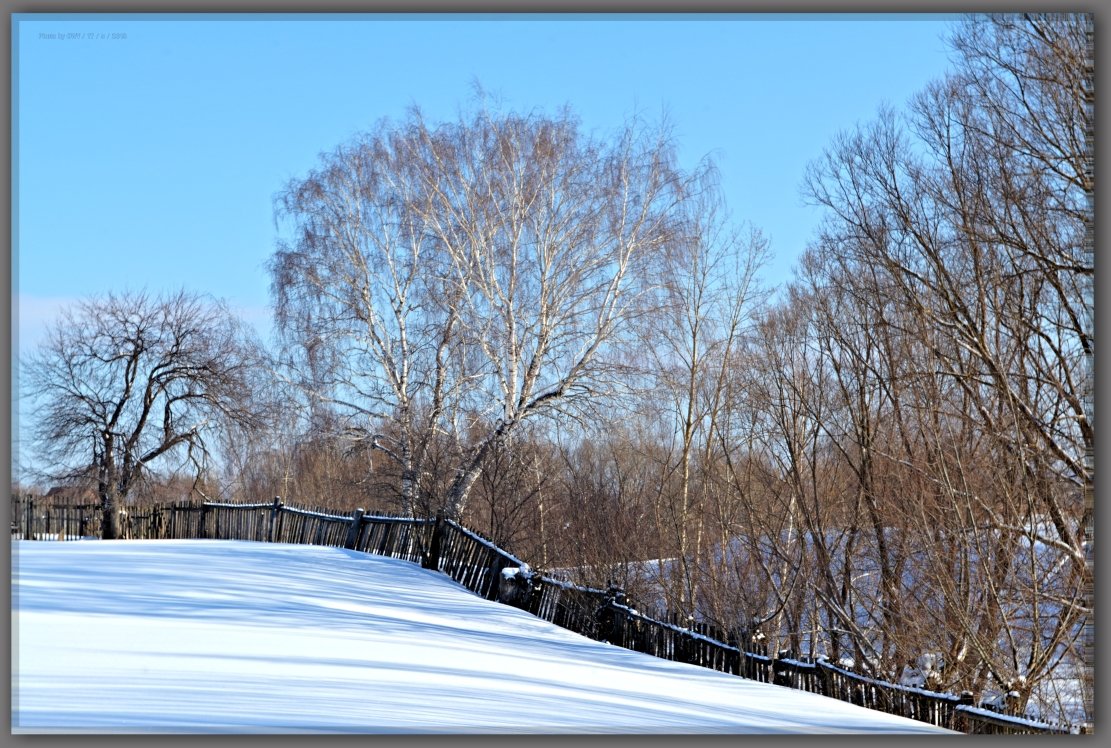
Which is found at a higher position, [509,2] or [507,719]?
[509,2]

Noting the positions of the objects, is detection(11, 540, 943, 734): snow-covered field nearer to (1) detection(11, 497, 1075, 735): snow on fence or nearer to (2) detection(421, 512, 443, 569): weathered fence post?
(1) detection(11, 497, 1075, 735): snow on fence

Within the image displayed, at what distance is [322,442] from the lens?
17.3 metres

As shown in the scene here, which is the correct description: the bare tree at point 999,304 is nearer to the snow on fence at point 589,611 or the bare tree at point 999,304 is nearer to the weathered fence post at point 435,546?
the snow on fence at point 589,611

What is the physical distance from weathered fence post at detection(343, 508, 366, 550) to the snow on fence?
0.01 m

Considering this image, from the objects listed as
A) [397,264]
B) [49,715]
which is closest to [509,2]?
[49,715]

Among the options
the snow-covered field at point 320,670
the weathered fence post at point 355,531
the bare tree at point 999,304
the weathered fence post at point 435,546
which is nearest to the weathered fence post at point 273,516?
the weathered fence post at point 355,531

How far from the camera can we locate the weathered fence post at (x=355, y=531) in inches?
508

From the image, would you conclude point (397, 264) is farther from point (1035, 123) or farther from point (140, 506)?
point (1035, 123)

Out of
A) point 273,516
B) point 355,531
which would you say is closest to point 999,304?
point 355,531

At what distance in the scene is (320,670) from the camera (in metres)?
4.74

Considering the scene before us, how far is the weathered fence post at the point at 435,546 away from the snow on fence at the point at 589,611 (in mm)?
11

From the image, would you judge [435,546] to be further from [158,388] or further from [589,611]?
[158,388]

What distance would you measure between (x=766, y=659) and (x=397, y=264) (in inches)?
458

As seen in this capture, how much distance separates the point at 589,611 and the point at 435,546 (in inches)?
105
